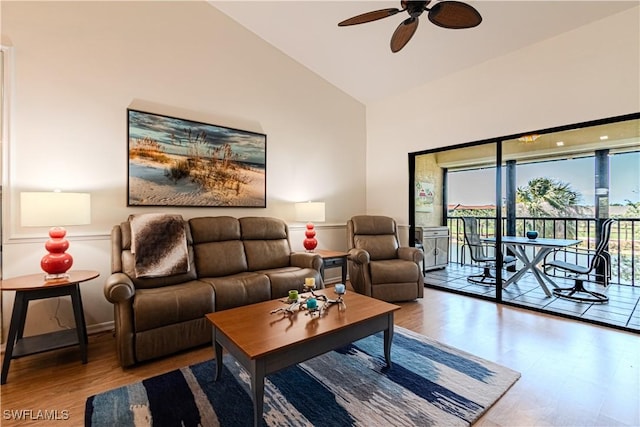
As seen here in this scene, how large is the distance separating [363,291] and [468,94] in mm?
2944

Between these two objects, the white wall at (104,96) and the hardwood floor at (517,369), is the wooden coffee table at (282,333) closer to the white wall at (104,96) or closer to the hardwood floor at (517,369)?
the hardwood floor at (517,369)

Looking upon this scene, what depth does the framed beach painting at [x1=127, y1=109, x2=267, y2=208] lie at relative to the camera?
2.99 meters

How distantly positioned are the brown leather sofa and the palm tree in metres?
3.52

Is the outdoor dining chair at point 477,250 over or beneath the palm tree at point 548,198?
beneath

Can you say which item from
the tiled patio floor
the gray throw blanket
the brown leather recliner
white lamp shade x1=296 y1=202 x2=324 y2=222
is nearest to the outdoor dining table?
the tiled patio floor

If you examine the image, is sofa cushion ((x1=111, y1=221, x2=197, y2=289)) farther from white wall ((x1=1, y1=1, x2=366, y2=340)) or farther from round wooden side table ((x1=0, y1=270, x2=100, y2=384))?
white wall ((x1=1, y1=1, x2=366, y2=340))

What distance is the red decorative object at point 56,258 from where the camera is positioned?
7.28 ft

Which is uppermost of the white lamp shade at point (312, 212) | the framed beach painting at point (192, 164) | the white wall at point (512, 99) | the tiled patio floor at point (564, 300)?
the white wall at point (512, 99)

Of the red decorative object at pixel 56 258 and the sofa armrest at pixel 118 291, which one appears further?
the red decorative object at pixel 56 258

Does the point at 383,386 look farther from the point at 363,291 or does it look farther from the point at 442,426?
the point at 363,291

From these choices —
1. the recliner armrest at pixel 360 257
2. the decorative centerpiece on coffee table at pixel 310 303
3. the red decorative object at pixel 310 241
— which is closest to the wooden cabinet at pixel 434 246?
the recliner armrest at pixel 360 257

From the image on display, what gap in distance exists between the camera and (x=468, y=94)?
3.90 m

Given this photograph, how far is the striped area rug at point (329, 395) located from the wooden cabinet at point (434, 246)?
2826 mm

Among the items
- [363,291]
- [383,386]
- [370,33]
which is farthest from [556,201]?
[383,386]
